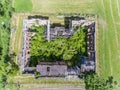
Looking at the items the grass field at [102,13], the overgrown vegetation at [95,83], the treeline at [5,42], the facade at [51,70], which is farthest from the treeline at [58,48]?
the treeline at [5,42]

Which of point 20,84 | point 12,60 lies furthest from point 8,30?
point 20,84

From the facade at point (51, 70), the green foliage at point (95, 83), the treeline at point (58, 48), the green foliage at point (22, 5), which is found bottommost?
the green foliage at point (95, 83)

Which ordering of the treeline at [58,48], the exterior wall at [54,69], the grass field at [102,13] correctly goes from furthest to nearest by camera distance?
the grass field at [102,13] → the treeline at [58,48] → the exterior wall at [54,69]

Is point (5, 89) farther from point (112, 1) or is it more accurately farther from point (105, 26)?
point (112, 1)

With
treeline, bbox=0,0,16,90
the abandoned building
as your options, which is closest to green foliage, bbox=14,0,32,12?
treeline, bbox=0,0,16,90

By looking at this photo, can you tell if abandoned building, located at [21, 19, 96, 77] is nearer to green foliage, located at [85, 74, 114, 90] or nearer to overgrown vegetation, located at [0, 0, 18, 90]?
green foliage, located at [85, 74, 114, 90]

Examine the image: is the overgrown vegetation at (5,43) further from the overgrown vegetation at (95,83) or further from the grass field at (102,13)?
the overgrown vegetation at (95,83)

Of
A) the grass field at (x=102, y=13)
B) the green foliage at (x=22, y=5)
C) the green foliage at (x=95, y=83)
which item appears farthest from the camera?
the green foliage at (x=22, y=5)
